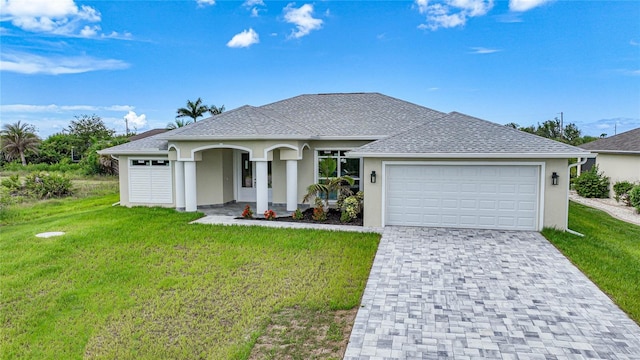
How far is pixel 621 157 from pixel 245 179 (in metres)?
19.2

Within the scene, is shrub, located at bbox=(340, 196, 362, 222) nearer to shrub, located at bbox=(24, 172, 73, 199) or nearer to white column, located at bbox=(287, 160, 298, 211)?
white column, located at bbox=(287, 160, 298, 211)

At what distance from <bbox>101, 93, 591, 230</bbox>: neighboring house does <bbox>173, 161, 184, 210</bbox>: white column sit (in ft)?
0.13

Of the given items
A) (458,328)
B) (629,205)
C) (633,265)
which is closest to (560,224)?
(633,265)

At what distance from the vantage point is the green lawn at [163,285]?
18.0ft

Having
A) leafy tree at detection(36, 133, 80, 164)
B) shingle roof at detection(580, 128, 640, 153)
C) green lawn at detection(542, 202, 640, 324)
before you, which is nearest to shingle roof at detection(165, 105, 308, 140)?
green lawn at detection(542, 202, 640, 324)

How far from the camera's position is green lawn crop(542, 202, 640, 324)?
686 cm

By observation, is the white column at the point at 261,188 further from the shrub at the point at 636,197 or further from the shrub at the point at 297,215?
the shrub at the point at 636,197

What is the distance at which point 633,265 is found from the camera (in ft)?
27.9

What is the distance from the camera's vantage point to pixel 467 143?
12031 millimetres

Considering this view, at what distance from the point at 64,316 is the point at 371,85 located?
70.6ft

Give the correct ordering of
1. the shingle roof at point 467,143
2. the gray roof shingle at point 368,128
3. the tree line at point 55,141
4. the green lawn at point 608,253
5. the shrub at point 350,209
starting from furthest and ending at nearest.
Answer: the tree line at point 55,141
the shrub at point 350,209
the gray roof shingle at point 368,128
the shingle roof at point 467,143
the green lawn at point 608,253

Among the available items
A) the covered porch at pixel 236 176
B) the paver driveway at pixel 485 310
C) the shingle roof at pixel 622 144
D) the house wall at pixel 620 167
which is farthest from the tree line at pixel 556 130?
the paver driveway at pixel 485 310

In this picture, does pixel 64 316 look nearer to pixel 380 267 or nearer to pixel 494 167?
pixel 380 267

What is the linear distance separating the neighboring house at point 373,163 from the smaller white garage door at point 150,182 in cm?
4
